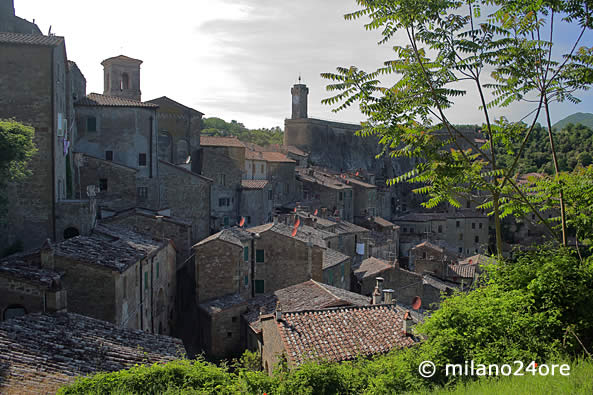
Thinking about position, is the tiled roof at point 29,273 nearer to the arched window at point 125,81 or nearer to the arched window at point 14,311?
the arched window at point 14,311

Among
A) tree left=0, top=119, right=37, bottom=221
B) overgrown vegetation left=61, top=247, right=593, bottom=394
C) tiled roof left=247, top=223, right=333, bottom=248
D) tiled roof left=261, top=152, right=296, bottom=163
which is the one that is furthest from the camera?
tiled roof left=261, top=152, right=296, bottom=163

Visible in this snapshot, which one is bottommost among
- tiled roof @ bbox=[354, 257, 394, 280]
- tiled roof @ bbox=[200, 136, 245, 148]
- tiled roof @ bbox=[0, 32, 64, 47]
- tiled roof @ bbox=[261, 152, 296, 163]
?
tiled roof @ bbox=[354, 257, 394, 280]

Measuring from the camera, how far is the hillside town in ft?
47.3

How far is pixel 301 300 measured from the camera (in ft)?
73.7

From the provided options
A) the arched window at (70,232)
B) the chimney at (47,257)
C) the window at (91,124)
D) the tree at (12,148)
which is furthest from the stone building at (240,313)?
the window at (91,124)

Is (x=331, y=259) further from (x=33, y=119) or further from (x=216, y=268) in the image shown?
(x=33, y=119)

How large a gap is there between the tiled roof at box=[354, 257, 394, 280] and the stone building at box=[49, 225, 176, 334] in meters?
15.2

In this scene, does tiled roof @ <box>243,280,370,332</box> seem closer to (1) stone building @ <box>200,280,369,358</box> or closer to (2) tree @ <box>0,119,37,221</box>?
(1) stone building @ <box>200,280,369,358</box>

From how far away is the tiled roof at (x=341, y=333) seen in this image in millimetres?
15375

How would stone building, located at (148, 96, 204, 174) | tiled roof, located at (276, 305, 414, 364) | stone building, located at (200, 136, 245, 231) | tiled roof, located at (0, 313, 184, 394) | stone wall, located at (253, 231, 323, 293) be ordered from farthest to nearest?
stone building, located at (200, 136, 245, 231) < stone building, located at (148, 96, 204, 174) < stone wall, located at (253, 231, 323, 293) < tiled roof, located at (276, 305, 414, 364) < tiled roof, located at (0, 313, 184, 394)

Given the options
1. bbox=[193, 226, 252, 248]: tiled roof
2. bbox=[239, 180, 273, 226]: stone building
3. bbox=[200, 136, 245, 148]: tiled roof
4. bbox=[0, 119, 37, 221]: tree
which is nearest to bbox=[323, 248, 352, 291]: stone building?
bbox=[193, 226, 252, 248]: tiled roof

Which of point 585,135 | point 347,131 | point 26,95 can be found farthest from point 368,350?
point 585,135

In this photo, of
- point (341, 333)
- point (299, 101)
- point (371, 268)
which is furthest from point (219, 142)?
point (299, 101)

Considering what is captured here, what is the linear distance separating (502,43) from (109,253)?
47.6 ft
